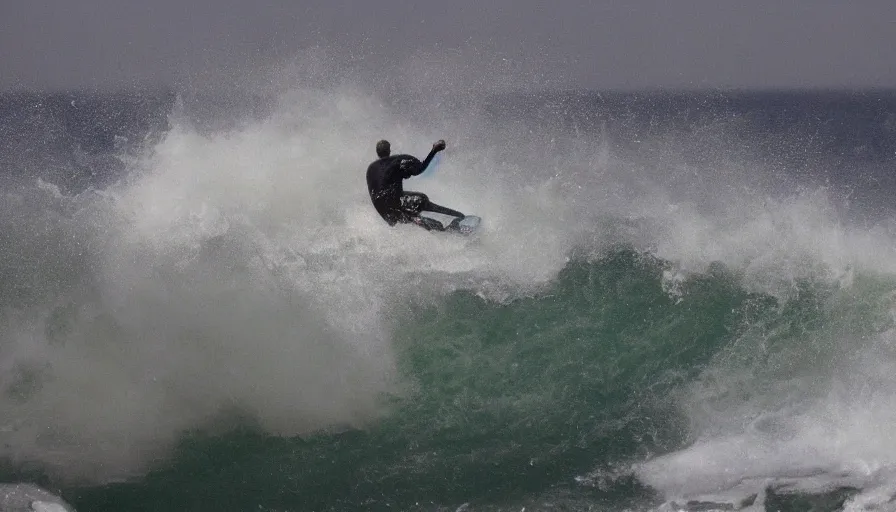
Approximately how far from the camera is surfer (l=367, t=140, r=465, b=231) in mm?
10078

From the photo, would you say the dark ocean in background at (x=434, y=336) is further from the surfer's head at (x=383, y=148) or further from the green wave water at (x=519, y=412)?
the surfer's head at (x=383, y=148)

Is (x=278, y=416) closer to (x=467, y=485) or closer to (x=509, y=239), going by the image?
(x=467, y=485)

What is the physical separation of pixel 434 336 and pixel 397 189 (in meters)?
2.18

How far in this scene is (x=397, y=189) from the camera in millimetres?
10312

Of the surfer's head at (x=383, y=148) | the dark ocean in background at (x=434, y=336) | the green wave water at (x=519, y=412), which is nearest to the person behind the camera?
the green wave water at (x=519, y=412)

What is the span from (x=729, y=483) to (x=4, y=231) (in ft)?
38.6

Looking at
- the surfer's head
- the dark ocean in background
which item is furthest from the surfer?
the dark ocean in background

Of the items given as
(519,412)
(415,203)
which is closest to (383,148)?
(415,203)

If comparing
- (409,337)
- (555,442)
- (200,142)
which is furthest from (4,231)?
(555,442)

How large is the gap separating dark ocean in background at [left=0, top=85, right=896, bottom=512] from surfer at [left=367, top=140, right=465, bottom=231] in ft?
3.43

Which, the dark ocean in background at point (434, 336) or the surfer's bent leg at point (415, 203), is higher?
the surfer's bent leg at point (415, 203)

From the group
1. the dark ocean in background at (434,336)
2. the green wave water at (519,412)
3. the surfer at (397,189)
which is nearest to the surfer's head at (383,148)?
the surfer at (397,189)

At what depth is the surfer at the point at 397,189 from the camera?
10.1 meters

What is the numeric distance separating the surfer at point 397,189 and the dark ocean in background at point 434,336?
3.43 feet
